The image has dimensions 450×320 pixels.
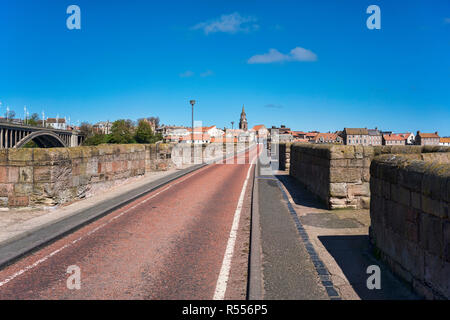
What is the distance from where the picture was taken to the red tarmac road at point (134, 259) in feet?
15.2

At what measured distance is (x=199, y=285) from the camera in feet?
15.7

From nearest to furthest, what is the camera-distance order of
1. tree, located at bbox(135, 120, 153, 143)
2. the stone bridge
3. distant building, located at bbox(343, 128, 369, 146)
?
1. the stone bridge
2. tree, located at bbox(135, 120, 153, 143)
3. distant building, located at bbox(343, 128, 369, 146)

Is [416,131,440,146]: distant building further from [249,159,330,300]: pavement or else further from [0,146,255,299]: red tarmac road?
[0,146,255,299]: red tarmac road

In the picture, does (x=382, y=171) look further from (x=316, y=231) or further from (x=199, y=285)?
(x=199, y=285)

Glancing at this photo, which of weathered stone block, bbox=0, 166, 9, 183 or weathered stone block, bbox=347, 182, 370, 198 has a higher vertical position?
weathered stone block, bbox=0, 166, 9, 183

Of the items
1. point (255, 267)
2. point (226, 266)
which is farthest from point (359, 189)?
point (226, 266)

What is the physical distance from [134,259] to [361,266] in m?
3.95

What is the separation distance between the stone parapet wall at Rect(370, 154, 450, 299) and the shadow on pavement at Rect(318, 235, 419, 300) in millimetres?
158

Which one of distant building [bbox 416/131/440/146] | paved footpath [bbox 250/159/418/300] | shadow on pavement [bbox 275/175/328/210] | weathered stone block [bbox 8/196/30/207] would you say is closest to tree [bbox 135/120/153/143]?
distant building [bbox 416/131/440/146]

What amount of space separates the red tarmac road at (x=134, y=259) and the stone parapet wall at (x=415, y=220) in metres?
2.77

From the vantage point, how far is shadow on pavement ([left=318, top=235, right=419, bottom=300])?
435 centimetres

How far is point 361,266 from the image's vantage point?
5.35 m

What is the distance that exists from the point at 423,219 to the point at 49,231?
7298 millimetres
